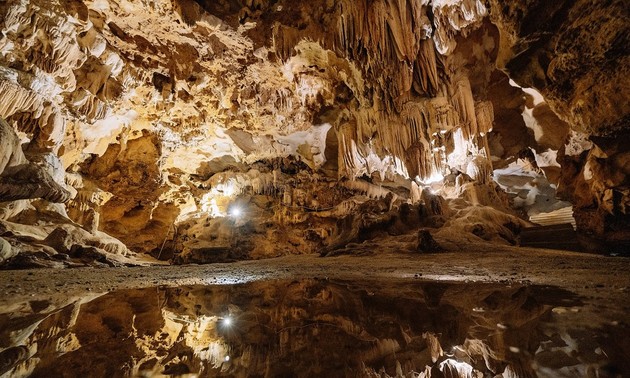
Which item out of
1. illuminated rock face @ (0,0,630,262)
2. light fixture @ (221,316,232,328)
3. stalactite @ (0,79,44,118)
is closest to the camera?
light fixture @ (221,316,232,328)

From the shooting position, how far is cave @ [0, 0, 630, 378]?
5.01 feet

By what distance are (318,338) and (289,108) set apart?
10717 millimetres

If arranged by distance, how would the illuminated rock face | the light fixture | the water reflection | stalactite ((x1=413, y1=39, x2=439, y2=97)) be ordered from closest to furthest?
1. the water reflection
2. the light fixture
3. the illuminated rock face
4. stalactite ((x1=413, y1=39, x2=439, y2=97))

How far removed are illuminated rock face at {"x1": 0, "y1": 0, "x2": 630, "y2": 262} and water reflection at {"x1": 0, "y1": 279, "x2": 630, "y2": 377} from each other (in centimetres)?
475

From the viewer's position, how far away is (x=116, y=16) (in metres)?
7.95

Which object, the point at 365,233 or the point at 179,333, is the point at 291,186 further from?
the point at 179,333

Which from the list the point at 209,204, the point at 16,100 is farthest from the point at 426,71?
the point at 16,100

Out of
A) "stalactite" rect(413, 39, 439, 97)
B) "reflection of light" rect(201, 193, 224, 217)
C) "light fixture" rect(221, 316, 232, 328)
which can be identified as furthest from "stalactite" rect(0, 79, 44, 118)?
"stalactite" rect(413, 39, 439, 97)

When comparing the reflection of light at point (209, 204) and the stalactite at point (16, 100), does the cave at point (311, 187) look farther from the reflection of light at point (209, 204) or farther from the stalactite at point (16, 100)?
the reflection of light at point (209, 204)

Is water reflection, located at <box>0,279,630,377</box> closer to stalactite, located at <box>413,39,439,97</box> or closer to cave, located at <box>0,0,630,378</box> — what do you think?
cave, located at <box>0,0,630,378</box>

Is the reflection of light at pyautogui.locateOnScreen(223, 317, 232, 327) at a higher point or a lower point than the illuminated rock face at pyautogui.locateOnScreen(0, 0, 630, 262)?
lower

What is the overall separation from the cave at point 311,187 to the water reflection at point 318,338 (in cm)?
2

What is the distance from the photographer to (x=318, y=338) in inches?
61.7

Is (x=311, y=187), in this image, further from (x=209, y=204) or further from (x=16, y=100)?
(x=16, y=100)
